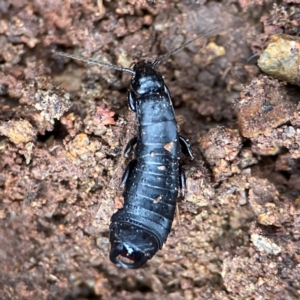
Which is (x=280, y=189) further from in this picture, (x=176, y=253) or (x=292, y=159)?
(x=176, y=253)

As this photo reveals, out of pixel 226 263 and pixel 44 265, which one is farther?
pixel 44 265

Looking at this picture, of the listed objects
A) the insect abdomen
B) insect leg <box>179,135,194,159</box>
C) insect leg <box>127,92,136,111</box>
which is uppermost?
insect leg <box>127,92,136,111</box>

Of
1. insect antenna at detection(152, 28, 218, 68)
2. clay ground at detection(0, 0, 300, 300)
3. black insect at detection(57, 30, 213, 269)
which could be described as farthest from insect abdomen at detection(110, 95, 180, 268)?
insect antenna at detection(152, 28, 218, 68)

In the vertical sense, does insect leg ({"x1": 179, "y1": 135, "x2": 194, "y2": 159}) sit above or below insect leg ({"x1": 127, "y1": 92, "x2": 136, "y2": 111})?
below

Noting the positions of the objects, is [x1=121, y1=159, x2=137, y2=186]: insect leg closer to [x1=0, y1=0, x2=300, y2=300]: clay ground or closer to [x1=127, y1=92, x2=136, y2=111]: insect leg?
[x1=0, y1=0, x2=300, y2=300]: clay ground

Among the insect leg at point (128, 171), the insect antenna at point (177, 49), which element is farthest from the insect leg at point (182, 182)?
the insect antenna at point (177, 49)

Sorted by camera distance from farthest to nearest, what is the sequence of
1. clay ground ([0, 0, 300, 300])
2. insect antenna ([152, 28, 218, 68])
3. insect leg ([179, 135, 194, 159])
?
insect antenna ([152, 28, 218, 68]), insect leg ([179, 135, 194, 159]), clay ground ([0, 0, 300, 300])

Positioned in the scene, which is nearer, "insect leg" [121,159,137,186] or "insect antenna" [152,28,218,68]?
"insect leg" [121,159,137,186]

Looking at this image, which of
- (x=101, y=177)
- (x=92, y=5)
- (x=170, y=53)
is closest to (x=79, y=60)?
(x=92, y=5)
